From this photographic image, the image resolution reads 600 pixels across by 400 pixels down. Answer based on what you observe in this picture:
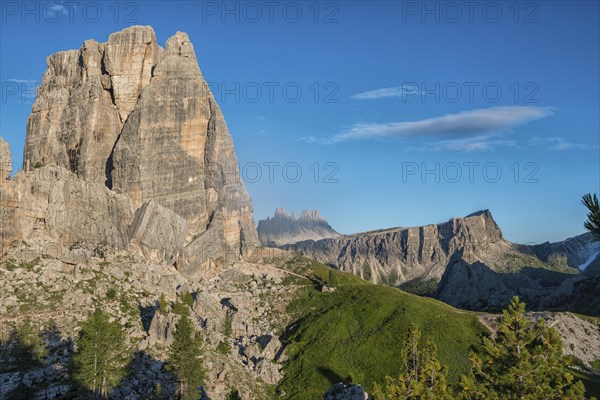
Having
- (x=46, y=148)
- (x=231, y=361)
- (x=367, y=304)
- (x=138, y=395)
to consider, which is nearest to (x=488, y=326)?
(x=367, y=304)

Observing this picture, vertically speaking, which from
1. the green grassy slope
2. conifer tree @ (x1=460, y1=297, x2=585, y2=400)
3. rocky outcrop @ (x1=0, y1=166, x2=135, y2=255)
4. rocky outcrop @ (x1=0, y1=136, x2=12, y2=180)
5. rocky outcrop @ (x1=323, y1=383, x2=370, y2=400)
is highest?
rocky outcrop @ (x1=0, y1=136, x2=12, y2=180)

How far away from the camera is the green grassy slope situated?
88.6 meters

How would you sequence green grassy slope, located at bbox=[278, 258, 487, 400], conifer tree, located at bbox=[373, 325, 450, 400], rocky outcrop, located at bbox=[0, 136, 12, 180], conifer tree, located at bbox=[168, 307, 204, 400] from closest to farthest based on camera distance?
1. conifer tree, located at bbox=[373, 325, 450, 400]
2. conifer tree, located at bbox=[168, 307, 204, 400]
3. green grassy slope, located at bbox=[278, 258, 487, 400]
4. rocky outcrop, located at bbox=[0, 136, 12, 180]

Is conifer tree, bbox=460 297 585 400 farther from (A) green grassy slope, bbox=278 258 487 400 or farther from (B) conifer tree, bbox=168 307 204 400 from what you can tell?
(A) green grassy slope, bbox=278 258 487 400

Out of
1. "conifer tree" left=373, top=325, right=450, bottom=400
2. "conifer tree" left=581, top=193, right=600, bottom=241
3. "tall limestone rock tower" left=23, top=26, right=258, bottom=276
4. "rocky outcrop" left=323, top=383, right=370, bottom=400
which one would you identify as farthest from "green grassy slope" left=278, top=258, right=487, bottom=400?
"conifer tree" left=581, top=193, right=600, bottom=241

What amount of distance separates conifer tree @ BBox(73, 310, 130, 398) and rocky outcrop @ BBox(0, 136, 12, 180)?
5266 centimetres

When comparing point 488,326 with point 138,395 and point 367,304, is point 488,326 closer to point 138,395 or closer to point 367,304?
point 367,304

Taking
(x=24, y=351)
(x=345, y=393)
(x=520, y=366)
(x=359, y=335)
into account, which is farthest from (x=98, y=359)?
(x=359, y=335)

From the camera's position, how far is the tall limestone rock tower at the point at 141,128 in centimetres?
13412

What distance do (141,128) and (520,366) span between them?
4620 inches

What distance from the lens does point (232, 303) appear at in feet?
365

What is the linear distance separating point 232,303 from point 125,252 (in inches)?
1023

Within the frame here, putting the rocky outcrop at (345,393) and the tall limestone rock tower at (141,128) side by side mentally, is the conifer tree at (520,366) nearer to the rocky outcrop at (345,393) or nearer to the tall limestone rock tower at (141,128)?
the rocky outcrop at (345,393)

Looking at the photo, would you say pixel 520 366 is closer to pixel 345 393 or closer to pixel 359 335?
pixel 345 393
